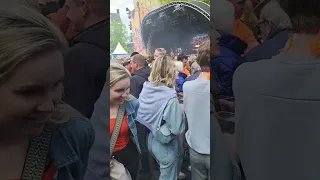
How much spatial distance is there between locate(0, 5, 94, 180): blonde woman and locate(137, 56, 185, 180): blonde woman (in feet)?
1.71

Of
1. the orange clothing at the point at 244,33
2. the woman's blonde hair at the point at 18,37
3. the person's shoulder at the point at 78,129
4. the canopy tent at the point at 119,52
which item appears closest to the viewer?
the woman's blonde hair at the point at 18,37

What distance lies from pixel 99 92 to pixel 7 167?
0.61m

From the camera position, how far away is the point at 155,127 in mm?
2371

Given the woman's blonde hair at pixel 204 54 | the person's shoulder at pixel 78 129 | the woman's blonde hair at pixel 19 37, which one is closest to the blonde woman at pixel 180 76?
the woman's blonde hair at pixel 204 54

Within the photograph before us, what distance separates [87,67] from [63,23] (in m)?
0.27

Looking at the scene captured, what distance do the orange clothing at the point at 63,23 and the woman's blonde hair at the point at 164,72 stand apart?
59 centimetres

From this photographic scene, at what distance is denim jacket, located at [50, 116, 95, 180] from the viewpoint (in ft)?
6.22

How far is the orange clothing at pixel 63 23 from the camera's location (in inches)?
75.4

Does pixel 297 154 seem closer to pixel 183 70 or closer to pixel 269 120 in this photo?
pixel 269 120

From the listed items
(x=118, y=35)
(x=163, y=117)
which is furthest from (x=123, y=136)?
(x=118, y=35)

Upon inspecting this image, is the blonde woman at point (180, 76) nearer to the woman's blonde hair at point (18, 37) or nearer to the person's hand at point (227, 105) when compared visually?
the person's hand at point (227, 105)

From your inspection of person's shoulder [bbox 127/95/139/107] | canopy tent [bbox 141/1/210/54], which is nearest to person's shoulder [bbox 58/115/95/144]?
person's shoulder [bbox 127/95/139/107]

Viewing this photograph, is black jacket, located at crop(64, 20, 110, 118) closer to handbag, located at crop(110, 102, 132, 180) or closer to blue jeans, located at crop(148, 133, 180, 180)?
handbag, located at crop(110, 102, 132, 180)

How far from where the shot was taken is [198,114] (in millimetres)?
2322
